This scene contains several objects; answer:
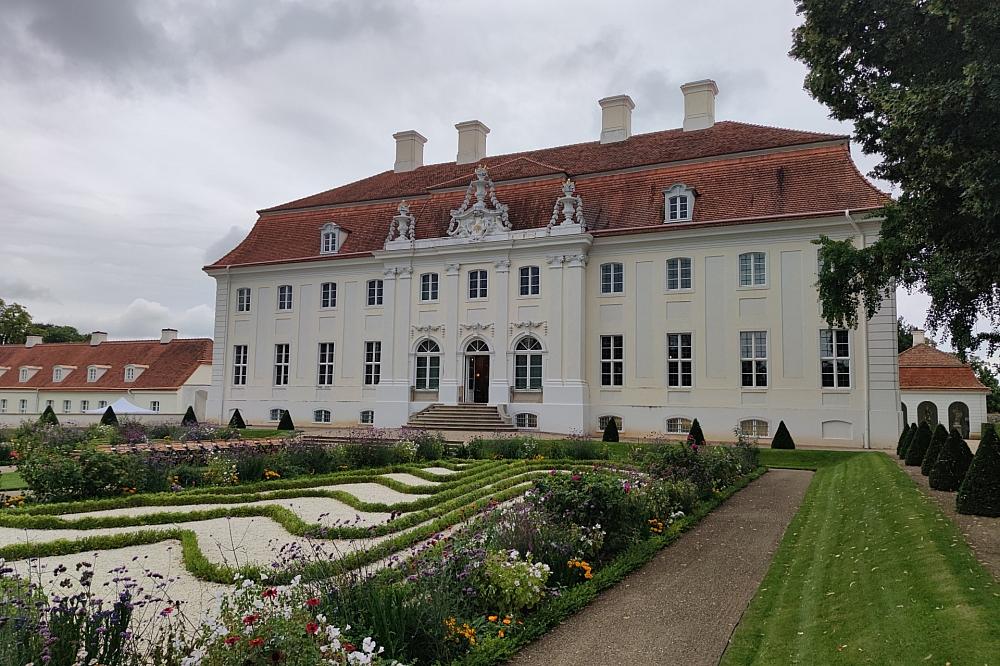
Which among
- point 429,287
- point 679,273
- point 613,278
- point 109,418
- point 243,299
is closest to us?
point 679,273

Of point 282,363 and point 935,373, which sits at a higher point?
point 282,363

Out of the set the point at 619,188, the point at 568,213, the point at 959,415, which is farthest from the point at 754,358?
the point at 959,415

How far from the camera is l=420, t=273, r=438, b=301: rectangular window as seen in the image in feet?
97.7

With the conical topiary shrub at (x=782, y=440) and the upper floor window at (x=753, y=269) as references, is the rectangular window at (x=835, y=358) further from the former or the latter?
the conical topiary shrub at (x=782, y=440)

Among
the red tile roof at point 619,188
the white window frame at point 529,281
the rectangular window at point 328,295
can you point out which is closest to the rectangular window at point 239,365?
the red tile roof at point 619,188

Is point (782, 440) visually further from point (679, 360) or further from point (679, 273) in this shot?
point (679, 273)

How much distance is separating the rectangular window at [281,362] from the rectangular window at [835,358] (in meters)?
21.9

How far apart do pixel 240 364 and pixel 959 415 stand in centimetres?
3376

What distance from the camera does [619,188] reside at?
91.7 feet

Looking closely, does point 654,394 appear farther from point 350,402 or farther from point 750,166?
point 350,402

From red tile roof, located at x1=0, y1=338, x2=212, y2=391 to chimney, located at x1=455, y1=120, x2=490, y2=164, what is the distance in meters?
19.3

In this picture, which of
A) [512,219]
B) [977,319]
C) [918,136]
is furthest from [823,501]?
[512,219]

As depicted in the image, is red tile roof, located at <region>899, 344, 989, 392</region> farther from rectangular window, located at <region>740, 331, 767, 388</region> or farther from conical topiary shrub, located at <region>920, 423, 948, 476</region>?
conical topiary shrub, located at <region>920, 423, 948, 476</region>

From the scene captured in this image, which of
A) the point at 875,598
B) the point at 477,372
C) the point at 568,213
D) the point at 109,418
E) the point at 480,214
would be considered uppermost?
the point at 480,214
